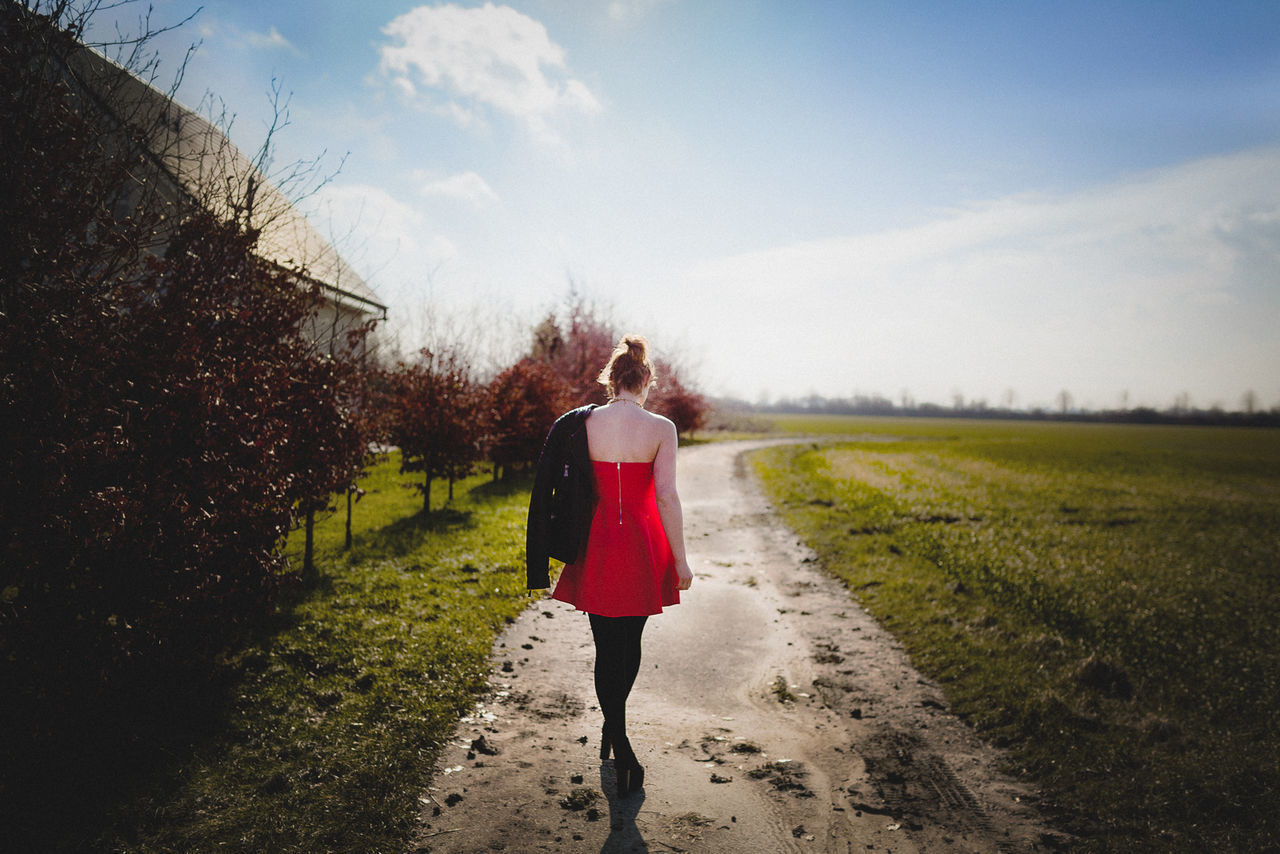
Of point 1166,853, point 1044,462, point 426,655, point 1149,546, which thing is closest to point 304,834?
point 426,655

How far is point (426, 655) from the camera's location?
17.7 ft

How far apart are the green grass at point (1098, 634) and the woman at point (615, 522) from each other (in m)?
2.57

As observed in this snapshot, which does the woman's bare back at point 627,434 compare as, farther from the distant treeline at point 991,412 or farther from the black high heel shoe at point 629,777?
the distant treeline at point 991,412

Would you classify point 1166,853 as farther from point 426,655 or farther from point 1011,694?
point 426,655

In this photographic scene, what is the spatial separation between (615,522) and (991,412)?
154 m

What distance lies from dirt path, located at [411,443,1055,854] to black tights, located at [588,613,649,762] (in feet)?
0.95

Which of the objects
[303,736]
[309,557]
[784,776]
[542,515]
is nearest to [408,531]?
[309,557]

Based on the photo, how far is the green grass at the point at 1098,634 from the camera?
3.91 meters

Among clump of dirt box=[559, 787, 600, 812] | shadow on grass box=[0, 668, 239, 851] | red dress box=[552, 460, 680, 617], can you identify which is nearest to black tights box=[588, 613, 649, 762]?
red dress box=[552, 460, 680, 617]

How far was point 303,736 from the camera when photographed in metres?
4.02

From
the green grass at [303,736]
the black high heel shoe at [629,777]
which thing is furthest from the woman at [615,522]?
the green grass at [303,736]

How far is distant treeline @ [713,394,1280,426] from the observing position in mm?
93375

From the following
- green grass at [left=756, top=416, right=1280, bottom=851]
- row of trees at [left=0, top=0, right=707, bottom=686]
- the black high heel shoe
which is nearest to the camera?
row of trees at [left=0, top=0, right=707, bottom=686]

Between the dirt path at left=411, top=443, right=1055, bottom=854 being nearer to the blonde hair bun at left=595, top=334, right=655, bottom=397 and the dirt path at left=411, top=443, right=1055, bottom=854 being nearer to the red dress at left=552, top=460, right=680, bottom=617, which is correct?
the red dress at left=552, top=460, right=680, bottom=617
